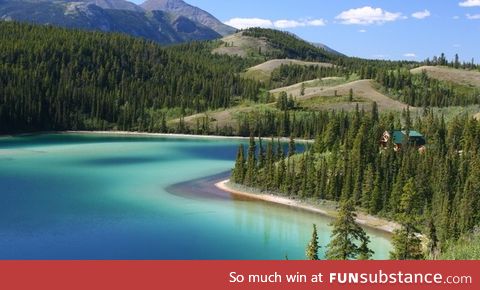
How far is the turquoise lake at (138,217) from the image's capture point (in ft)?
205

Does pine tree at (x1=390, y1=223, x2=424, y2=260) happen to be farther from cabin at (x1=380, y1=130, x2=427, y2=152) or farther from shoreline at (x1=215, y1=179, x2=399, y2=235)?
cabin at (x1=380, y1=130, x2=427, y2=152)

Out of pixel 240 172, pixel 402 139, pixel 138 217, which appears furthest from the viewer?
pixel 402 139

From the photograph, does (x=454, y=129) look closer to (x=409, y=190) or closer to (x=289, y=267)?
(x=409, y=190)

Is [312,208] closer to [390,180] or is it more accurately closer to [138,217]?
[390,180]

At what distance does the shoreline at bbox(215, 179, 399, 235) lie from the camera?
7794cm

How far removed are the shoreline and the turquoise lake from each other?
86.7 inches

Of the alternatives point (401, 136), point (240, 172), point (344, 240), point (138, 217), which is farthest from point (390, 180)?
point (344, 240)

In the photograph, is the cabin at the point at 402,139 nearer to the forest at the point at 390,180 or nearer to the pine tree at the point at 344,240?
the forest at the point at 390,180

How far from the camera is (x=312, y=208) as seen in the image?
88250 mm

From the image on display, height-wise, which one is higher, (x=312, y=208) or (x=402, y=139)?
(x=402, y=139)

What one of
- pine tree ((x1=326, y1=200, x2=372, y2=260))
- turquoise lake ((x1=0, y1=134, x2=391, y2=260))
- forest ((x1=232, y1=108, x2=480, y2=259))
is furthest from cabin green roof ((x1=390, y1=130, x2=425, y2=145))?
pine tree ((x1=326, y1=200, x2=372, y2=260))

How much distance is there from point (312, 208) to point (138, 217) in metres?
26.1

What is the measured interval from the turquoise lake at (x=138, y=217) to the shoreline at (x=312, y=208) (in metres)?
2.20

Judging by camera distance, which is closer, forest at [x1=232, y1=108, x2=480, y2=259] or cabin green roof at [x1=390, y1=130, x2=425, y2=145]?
forest at [x1=232, y1=108, x2=480, y2=259]
